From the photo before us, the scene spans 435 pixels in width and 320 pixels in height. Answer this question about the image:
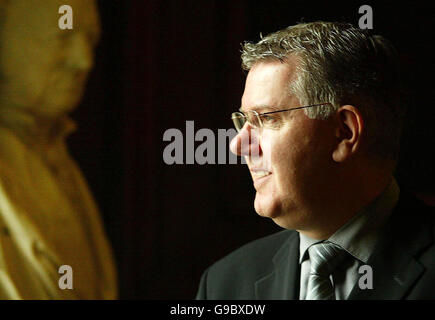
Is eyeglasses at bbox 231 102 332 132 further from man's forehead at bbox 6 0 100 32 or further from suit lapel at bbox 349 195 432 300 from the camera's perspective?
man's forehead at bbox 6 0 100 32

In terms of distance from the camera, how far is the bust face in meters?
1.77

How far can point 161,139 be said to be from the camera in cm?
184

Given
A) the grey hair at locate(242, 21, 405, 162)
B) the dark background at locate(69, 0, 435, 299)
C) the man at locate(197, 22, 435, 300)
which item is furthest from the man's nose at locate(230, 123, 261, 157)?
the dark background at locate(69, 0, 435, 299)

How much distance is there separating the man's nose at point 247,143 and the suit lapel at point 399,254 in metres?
0.38

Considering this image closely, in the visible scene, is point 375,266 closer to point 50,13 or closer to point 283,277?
point 283,277

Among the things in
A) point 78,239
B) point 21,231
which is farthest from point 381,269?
point 21,231

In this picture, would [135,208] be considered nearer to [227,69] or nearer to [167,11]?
[227,69]

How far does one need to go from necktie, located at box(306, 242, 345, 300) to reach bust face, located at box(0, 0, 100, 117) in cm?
101

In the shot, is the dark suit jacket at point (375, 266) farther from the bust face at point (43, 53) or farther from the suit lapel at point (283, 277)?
the bust face at point (43, 53)

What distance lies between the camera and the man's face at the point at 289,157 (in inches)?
50.1

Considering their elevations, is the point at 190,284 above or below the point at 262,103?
A: below

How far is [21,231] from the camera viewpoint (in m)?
1.76

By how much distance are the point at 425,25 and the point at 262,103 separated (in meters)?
0.69

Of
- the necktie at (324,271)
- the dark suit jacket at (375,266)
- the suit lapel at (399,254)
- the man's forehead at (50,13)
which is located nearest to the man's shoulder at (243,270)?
the dark suit jacket at (375,266)
